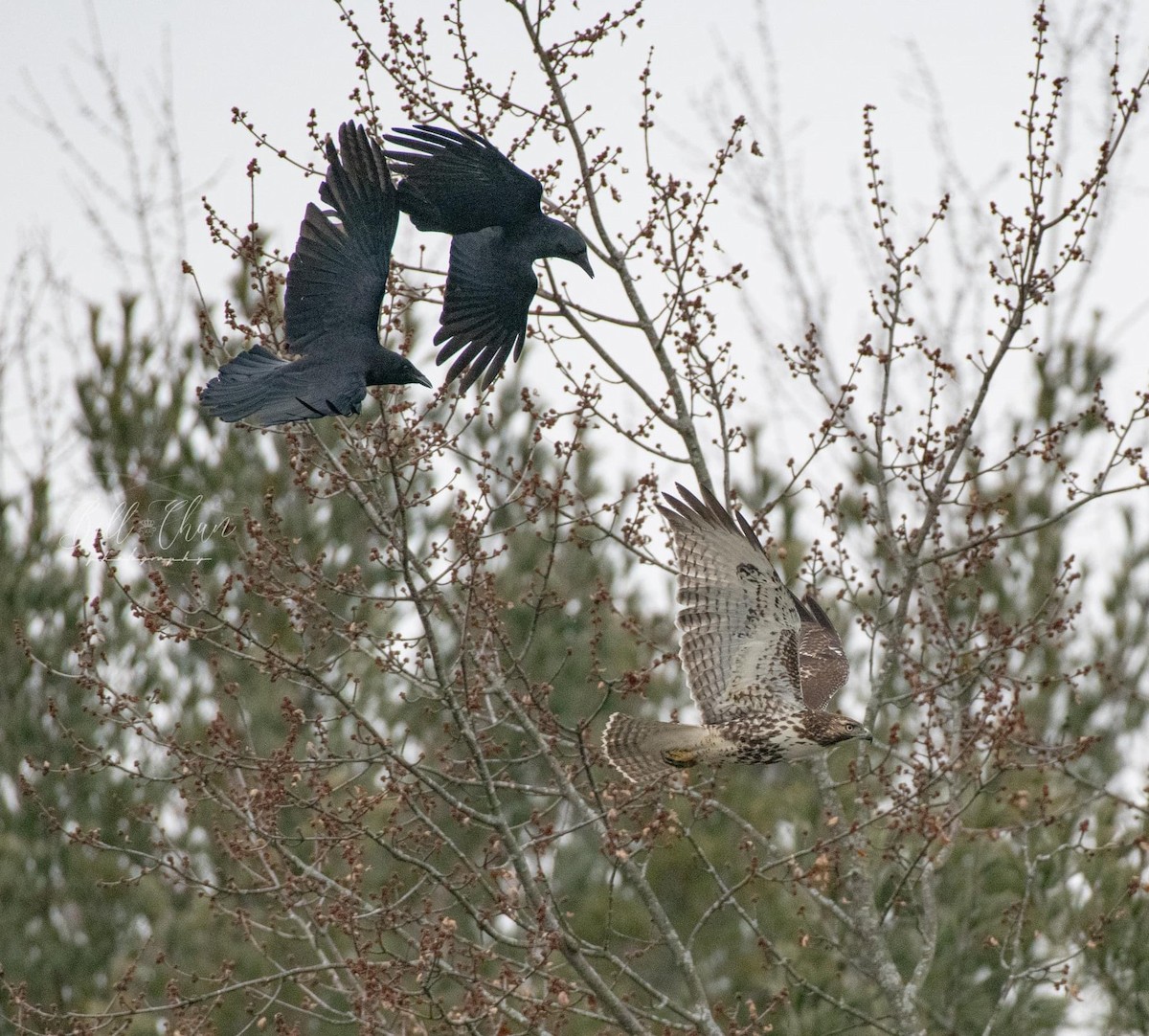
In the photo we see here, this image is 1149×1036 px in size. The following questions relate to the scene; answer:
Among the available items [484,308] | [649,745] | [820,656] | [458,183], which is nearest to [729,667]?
[649,745]

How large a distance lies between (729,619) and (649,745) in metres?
0.61

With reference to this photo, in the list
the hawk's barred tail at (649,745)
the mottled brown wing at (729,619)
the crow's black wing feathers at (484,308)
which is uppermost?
the crow's black wing feathers at (484,308)

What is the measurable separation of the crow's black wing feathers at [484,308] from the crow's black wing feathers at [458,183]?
4.5 inches

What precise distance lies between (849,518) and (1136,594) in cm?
254

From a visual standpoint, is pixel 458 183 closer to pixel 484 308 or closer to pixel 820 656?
pixel 484 308

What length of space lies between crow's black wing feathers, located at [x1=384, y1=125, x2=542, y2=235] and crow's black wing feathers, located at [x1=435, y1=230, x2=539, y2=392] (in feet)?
0.38

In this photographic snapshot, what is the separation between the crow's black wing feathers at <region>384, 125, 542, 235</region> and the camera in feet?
17.5

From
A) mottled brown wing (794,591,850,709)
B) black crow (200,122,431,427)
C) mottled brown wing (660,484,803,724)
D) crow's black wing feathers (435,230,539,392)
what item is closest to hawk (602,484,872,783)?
mottled brown wing (660,484,803,724)

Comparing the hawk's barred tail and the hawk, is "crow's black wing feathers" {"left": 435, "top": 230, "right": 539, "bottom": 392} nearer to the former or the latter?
the hawk

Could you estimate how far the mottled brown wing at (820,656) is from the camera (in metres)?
6.80

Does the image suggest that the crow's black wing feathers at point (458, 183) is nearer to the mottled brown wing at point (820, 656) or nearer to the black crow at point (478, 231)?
the black crow at point (478, 231)

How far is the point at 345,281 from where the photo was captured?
5070mm

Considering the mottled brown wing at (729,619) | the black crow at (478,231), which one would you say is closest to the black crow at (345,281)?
the black crow at (478,231)

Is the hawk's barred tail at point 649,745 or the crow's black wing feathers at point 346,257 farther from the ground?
the crow's black wing feathers at point 346,257
